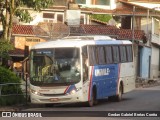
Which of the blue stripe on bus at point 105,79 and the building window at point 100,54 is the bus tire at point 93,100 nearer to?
the blue stripe on bus at point 105,79

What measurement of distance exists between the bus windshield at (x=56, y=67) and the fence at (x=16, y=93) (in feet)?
4.38

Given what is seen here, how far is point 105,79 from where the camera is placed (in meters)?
30.3

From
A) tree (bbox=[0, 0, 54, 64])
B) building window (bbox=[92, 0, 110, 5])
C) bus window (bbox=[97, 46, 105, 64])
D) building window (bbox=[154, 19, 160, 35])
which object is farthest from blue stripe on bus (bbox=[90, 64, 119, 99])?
building window (bbox=[92, 0, 110, 5])

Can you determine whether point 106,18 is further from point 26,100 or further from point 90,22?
point 26,100

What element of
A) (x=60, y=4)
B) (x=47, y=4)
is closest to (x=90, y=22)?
(x=60, y=4)

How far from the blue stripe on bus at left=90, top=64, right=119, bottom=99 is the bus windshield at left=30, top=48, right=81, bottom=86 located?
1534 millimetres

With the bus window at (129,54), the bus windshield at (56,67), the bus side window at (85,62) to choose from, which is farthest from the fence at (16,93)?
the bus window at (129,54)

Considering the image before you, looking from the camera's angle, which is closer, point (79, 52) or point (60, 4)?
point (79, 52)

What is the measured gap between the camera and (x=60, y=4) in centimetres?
6438

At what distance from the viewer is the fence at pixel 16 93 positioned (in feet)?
91.8

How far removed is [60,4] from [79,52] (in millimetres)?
37242

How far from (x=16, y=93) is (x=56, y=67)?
2.87 meters

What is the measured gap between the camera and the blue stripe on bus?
95.7 ft

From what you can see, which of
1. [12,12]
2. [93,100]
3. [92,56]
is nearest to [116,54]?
[92,56]
